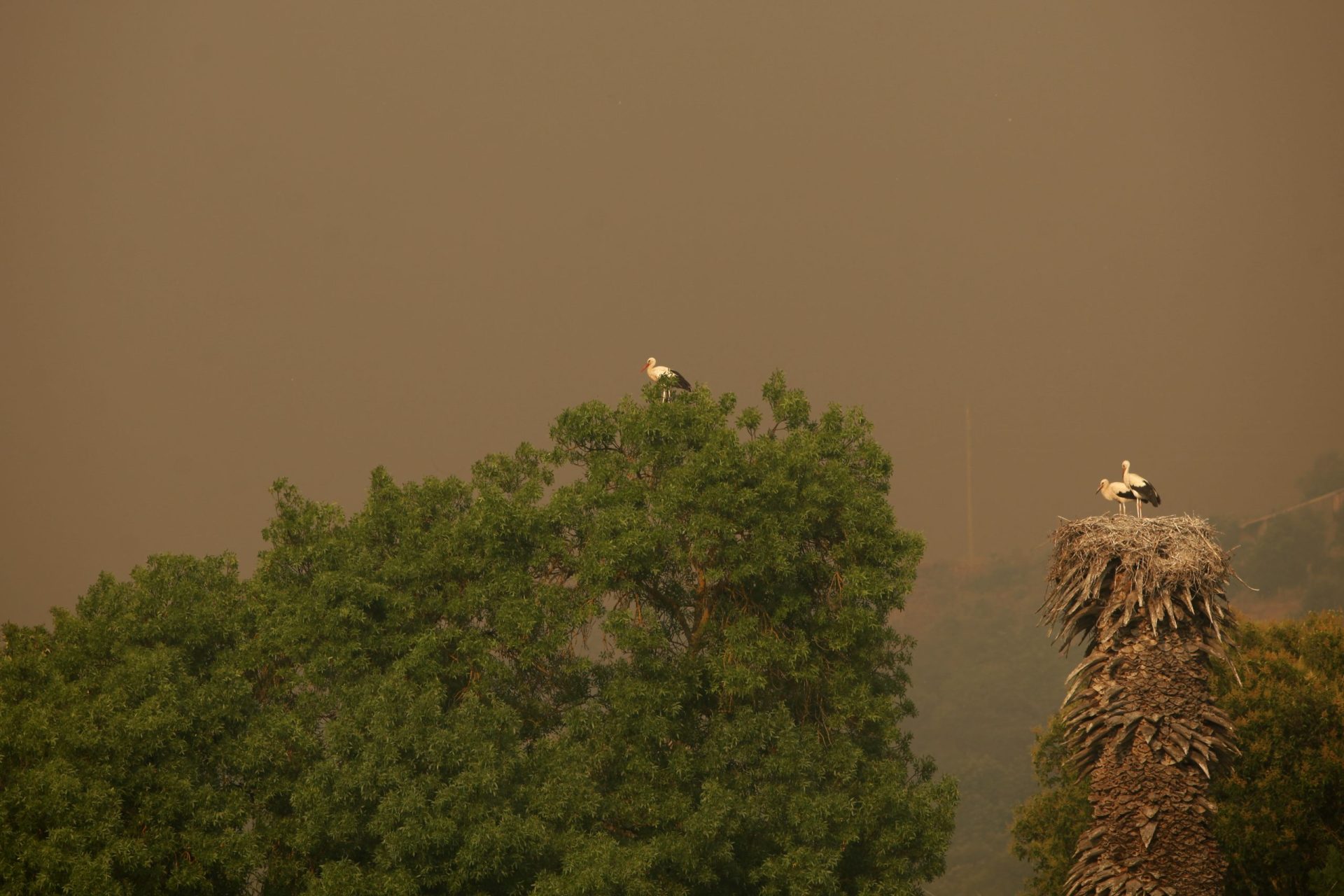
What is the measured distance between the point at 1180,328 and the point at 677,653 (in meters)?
174

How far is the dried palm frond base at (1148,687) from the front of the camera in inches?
654

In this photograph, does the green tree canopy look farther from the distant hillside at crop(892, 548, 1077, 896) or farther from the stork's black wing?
the distant hillside at crop(892, 548, 1077, 896)

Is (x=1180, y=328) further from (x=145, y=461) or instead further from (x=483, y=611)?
(x=483, y=611)

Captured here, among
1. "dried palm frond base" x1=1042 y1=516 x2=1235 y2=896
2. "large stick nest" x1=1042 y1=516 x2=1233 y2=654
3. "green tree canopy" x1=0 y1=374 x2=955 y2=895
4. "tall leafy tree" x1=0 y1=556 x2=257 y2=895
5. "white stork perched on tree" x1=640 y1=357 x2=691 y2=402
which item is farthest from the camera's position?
"white stork perched on tree" x1=640 y1=357 x2=691 y2=402

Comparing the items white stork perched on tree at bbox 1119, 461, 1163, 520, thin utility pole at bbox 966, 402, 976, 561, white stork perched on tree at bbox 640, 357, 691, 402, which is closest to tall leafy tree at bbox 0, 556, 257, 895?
white stork perched on tree at bbox 640, 357, 691, 402

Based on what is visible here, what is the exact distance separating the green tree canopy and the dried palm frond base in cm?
374

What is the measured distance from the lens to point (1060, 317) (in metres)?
185

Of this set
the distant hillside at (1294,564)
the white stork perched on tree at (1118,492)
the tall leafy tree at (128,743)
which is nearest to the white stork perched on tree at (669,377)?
the white stork perched on tree at (1118,492)

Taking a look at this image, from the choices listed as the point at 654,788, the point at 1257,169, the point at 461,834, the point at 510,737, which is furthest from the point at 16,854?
the point at 1257,169

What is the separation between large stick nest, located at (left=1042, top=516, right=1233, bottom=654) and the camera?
16.4 m

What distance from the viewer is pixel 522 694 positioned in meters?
22.7

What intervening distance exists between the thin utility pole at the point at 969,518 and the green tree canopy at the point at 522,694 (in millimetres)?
133157

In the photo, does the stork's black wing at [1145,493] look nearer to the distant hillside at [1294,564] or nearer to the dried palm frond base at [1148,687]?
the dried palm frond base at [1148,687]

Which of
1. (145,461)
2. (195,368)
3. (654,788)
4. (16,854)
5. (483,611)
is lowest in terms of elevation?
(16,854)
